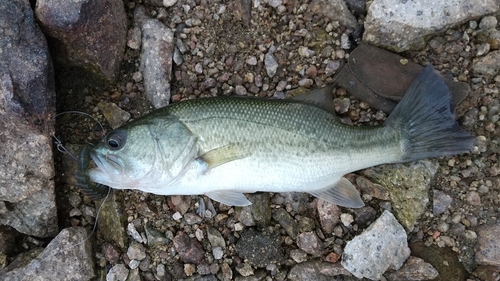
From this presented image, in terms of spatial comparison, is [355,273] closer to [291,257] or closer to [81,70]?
[291,257]

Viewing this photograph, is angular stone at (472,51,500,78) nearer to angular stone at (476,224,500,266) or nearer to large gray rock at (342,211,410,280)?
angular stone at (476,224,500,266)

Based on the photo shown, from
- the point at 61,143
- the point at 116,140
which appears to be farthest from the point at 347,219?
→ the point at 61,143

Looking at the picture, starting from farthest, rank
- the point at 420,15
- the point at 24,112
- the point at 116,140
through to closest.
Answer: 1. the point at 420,15
2. the point at 24,112
3. the point at 116,140

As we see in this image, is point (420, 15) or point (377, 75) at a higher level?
point (420, 15)

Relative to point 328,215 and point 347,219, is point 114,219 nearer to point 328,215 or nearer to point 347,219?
point 328,215

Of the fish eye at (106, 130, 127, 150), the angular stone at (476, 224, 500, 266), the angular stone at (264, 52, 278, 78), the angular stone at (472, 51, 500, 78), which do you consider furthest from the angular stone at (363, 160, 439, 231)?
the fish eye at (106, 130, 127, 150)

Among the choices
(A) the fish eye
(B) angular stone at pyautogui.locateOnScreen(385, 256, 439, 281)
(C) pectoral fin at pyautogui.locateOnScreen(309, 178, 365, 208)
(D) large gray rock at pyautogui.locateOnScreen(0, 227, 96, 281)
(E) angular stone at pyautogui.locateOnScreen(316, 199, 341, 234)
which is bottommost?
(D) large gray rock at pyautogui.locateOnScreen(0, 227, 96, 281)
